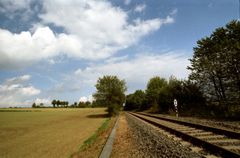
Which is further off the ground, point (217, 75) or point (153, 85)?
point (153, 85)

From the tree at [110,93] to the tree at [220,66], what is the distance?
75.9 feet

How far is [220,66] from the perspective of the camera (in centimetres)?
2656

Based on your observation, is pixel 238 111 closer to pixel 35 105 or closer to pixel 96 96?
pixel 96 96

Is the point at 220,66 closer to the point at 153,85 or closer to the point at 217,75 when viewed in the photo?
the point at 217,75

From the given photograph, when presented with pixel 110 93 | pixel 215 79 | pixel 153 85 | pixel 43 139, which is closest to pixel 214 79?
pixel 215 79

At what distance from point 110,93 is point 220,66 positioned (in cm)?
2918

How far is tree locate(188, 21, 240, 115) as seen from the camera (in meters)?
24.0

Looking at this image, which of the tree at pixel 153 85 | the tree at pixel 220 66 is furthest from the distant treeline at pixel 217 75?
the tree at pixel 153 85

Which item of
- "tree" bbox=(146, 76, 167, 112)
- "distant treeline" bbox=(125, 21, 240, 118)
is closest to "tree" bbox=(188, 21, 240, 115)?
"distant treeline" bbox=(125, 21, 240, 118)

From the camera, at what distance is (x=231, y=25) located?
84.6ft

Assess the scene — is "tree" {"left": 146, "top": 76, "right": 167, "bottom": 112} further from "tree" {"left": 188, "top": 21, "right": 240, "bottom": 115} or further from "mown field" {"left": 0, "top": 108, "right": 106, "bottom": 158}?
"mown field" {"left": 0, "top": 108, "right": 106, "bottom": 158}

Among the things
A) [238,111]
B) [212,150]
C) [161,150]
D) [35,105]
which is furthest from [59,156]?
[35,105]

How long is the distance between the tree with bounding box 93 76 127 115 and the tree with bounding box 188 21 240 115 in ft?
75.9

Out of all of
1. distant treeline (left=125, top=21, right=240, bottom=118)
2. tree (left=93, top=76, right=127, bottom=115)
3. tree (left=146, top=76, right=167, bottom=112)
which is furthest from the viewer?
tree (left=146, top=76, right=167, bottom=112)
